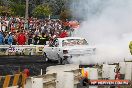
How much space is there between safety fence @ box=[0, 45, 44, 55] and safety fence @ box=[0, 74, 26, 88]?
20.3 m

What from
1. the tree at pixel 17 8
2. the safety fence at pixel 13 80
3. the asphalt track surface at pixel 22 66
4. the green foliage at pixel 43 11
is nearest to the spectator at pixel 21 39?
the asphalt track surface at pixel 22 66

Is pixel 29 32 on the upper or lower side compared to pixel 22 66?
upper

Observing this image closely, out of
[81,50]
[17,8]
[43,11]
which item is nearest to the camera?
[81,50]

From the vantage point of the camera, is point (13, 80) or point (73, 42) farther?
point (73, 42)

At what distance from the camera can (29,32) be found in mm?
36625

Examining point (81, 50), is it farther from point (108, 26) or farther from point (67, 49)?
point (108, 26)

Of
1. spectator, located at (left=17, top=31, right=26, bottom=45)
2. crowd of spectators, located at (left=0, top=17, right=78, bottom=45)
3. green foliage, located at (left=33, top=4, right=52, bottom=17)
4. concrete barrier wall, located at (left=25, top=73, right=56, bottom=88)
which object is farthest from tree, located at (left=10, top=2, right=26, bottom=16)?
concrete barrier wall, located at (left=25, top=73, right=56, bottom=88)

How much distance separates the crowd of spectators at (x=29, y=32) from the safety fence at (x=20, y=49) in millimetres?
422

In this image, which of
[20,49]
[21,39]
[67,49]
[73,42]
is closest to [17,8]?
[21,39]

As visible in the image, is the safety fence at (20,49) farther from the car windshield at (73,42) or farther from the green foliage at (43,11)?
the green foliage at (43,11)

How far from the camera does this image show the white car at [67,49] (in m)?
22.8

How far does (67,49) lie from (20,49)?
11652mm

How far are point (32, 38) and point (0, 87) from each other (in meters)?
23.4

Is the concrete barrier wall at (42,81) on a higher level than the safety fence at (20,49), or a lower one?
lower
